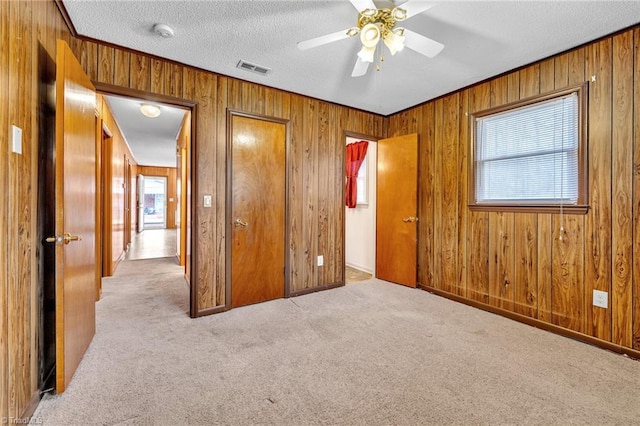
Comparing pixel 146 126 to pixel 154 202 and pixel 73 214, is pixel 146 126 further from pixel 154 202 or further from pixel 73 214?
pixel 154 202

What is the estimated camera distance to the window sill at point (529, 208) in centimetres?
246

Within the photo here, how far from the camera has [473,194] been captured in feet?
10.7

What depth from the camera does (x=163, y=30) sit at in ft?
7.25

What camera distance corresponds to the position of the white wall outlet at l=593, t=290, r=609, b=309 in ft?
7.60

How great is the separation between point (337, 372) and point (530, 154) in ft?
8.77

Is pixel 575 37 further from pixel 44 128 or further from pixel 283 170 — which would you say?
pixel 44 128

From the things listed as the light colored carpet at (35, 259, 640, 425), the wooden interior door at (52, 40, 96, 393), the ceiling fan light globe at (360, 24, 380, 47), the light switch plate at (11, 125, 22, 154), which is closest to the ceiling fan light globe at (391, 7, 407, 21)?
the ceiling fan light globe at (360, 24, 380, 47)

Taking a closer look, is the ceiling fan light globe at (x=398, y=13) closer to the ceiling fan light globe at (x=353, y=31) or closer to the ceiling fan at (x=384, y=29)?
the ceiling fan at (x=384, y=29)

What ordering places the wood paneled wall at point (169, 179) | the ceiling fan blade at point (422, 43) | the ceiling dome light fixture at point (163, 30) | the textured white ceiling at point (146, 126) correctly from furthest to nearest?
the wood paneled wall at point (169, 179), the textured white ceiling at point (146, 126), the ceiling dome light fixture at point (163, 30), the ceiling fan blade at point (422, 43)

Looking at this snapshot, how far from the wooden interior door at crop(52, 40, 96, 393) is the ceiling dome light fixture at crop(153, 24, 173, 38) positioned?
614 mm

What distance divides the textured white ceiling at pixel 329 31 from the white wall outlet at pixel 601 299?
2.06m

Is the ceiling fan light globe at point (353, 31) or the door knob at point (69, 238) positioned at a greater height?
the ceiling fan light globe at point (353, 31)

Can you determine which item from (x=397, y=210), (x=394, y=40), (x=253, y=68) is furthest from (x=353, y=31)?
A: (x=397, y=210)

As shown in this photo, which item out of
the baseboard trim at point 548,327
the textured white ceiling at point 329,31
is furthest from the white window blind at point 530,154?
the baseboard trim at point 548,327
